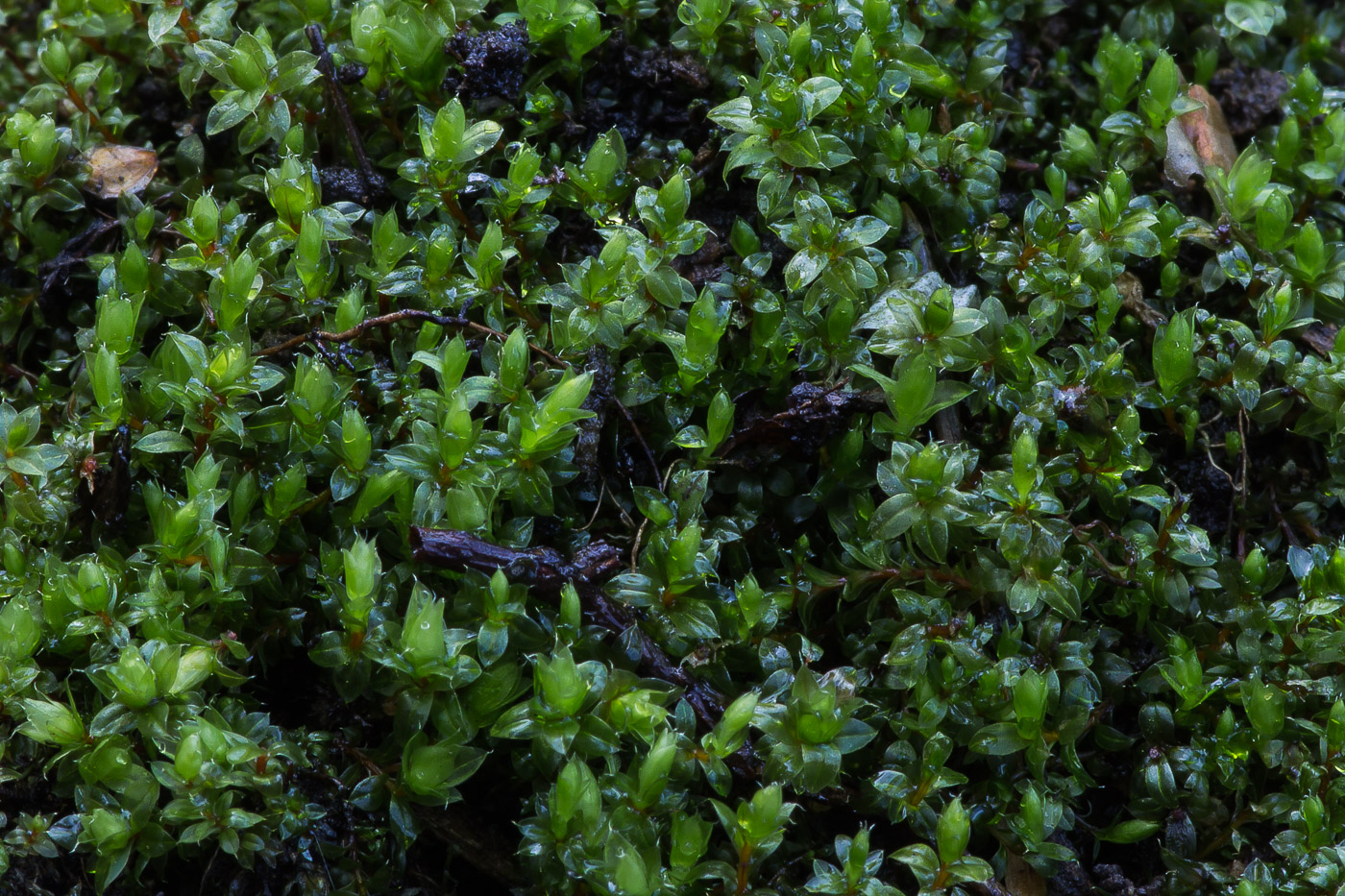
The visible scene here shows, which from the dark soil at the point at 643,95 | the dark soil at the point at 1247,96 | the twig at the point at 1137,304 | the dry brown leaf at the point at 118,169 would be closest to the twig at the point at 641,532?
the dark soil at the point at 643,95

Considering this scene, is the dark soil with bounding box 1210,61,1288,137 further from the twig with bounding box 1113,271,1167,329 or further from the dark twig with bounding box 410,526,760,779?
the dark twig with bounding box 410,526,760,779

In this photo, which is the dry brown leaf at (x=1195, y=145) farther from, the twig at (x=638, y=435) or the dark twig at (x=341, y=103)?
the dark twig at (x=341, y=103)

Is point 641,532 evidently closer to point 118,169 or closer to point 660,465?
point 660,465

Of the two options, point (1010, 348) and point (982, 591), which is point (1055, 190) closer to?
point (1010, 348)

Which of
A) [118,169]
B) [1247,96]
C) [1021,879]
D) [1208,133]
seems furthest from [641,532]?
[1247,96]

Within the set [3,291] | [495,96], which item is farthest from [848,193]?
[3,291]

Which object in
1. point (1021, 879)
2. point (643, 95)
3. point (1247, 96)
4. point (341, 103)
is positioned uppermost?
point (341, 103)
